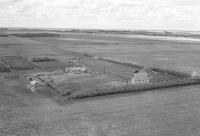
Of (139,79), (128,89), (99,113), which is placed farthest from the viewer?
(139,79)

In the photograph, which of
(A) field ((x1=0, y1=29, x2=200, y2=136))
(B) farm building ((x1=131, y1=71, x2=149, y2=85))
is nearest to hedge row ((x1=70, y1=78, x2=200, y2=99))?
(A) field ((x1=0, y1=29, x2=200, y2=136))

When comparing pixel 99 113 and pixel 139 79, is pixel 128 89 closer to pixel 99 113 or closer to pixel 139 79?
pixel 139 79

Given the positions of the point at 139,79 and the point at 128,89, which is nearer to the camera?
the point at 128,89

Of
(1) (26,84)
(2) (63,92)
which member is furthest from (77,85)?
(1) (26,84)

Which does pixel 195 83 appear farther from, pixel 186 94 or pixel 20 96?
pixel 20 96

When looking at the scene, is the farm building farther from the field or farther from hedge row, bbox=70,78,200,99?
the field

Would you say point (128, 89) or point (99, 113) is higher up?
point (128, 89)

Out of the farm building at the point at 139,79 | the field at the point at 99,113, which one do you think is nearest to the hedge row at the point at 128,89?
the field at the point at 99,113

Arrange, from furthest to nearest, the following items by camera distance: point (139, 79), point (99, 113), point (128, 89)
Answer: point (139, 79)
point (128, 89)
point (99, 113)

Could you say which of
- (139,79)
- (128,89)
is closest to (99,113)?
(128,89)

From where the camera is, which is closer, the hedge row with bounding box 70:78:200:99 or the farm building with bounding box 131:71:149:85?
the hedge row with bounding box 70:78:200:99

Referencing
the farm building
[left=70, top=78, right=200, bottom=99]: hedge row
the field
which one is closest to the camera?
the field
